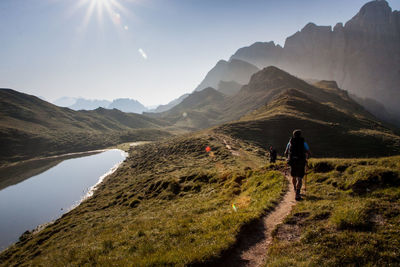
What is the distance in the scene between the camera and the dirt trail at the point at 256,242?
784 centimetres

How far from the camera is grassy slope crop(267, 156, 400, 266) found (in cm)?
648

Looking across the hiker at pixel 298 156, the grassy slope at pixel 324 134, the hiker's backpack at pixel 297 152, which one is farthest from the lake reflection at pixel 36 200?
the grassy slope at pixel 324 134

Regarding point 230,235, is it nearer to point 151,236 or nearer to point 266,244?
point 266,244

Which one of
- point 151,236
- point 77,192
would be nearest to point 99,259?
point 151,236

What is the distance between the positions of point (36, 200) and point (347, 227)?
8359 centimetres

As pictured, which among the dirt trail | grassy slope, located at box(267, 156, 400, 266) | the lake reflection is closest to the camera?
grassy slope, located at box(267, 156, 400, 266)

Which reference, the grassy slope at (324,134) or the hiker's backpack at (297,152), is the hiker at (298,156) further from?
the grassy slope at (324,134)

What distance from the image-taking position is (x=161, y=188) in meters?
32.6

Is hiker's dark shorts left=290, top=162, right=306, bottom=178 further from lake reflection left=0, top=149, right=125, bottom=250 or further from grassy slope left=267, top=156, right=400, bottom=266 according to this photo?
lake reflection left=0, top=149, right=125, bottom=250

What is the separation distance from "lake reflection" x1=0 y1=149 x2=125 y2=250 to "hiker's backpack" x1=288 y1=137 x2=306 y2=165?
177 feet

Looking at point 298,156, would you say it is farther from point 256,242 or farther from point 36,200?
point 36,200

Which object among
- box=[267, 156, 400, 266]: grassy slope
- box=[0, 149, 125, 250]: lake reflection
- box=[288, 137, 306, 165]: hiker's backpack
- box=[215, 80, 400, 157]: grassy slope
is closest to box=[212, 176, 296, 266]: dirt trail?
box=[267, 156, 400, 266]: grassy slope

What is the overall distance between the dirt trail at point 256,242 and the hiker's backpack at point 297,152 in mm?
2825

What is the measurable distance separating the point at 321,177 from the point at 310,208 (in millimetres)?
6150
